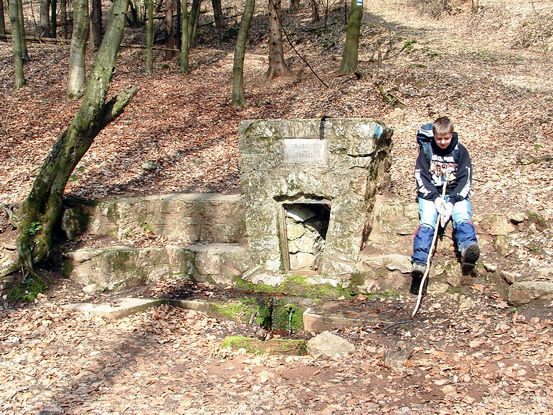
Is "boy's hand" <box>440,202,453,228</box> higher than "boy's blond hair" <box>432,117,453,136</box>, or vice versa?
"boy's blond hair" <box>432,117,453,136</box>

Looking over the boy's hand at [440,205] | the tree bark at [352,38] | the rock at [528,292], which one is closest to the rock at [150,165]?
the boy's hand at [440,205]

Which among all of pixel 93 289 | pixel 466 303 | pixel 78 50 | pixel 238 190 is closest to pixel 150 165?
pixel 238 190

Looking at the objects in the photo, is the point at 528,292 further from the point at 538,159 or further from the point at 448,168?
the point at 538,159

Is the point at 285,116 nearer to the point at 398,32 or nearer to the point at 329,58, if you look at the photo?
the point at 329,58

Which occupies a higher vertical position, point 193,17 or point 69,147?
point 193,17

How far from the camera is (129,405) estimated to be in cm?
418

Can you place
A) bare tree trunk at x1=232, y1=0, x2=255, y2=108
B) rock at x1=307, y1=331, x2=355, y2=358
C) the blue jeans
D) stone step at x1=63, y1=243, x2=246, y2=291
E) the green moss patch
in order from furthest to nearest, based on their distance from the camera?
bare tree trunk at x1=232, y1=0, x2=255, y2=108 → stone step at x1=63, y1=243, x2=246, y2=291 → the blue jeans → the green moss patch → rock at x1=307, y1=331, x2=355, y2=358

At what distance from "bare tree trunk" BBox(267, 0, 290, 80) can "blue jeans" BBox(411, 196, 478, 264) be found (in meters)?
9.58

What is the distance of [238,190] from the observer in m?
8.29

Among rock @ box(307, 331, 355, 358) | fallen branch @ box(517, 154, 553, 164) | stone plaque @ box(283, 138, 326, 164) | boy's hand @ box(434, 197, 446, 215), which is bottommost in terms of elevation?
rock @ box(307, 331, 355, 358)

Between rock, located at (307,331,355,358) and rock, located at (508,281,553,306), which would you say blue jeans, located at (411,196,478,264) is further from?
rock, located at (307,331,355,358)

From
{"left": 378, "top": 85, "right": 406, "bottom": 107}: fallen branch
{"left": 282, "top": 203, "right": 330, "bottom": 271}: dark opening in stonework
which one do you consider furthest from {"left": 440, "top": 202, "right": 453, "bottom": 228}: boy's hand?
{"left": 378, "top": 85, "right": 406, "bottom": 107}: fallen branch

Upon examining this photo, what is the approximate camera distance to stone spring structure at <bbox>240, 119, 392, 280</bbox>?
21.5 feet

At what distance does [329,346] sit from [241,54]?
8.86 meters
